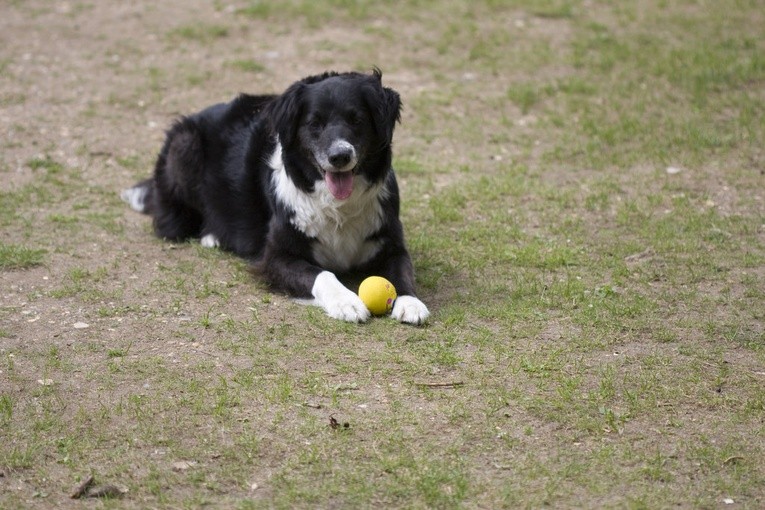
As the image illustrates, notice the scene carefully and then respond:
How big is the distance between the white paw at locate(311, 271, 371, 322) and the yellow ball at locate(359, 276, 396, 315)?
49mm

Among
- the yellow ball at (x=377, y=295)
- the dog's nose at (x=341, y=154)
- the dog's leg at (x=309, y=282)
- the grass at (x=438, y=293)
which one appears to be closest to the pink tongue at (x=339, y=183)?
the dog's nose at (x=341, y=154)

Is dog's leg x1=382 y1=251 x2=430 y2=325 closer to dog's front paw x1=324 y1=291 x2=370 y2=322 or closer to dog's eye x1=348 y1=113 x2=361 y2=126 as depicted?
dog's front paw x1=324 y1=291 x2=370 y2=322

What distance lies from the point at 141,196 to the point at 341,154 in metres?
2.73

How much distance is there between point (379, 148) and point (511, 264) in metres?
1.34

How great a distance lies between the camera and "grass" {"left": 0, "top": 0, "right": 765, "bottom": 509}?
457cm

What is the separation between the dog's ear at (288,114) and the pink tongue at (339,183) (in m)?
0.38

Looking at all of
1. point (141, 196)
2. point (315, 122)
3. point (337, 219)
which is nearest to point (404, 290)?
point (337, 219)

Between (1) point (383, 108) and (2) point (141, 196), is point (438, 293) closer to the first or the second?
(1) point (383, 108)

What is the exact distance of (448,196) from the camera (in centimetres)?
855

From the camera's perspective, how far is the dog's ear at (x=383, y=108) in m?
6.55

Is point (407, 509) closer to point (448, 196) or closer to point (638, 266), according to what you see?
point (638, 266)

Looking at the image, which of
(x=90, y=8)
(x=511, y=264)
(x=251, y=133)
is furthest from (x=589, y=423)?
(x=90, y=8)

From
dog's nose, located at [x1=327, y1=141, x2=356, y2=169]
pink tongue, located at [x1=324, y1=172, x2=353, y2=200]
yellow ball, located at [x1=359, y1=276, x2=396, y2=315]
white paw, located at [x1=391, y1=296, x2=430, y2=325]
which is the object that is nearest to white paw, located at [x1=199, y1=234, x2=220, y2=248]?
pink tongue, located at [x1=324, y1=172, x2=353, y2=200]

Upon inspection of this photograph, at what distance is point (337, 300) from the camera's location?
245 inches
